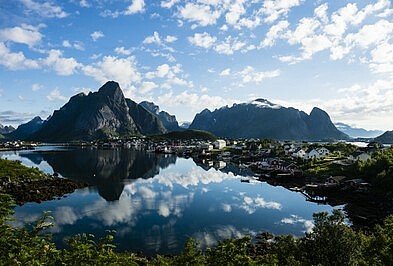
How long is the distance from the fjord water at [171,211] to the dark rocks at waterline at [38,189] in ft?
7.84

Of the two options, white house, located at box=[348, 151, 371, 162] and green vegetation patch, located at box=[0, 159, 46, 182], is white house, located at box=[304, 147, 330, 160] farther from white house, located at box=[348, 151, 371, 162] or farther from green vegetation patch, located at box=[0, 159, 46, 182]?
green vegetation patch, located at box=[0, 159, 46, 182]

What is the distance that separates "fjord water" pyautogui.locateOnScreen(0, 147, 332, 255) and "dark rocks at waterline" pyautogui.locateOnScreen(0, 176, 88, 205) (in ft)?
7.84

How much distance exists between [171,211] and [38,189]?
93.2ft

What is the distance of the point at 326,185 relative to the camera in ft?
221

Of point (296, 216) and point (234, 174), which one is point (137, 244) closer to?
point (296, 216)

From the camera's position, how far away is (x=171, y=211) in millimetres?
51062

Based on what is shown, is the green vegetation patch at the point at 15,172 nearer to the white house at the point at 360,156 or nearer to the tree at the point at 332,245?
the tree at the point at 332,245

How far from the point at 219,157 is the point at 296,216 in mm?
98074

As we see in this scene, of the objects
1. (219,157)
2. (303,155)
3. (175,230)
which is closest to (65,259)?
(175,230)

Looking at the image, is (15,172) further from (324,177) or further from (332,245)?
(324,177)

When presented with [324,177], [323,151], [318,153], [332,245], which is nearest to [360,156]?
[324,177]

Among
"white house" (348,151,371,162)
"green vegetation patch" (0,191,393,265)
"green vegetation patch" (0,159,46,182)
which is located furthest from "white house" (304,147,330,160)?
"green vegetation patch" (0,191,393,265)

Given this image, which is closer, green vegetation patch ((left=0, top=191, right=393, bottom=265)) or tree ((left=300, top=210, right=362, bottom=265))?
green vegetation patch ((left=0, top=191, right=393, bottom=265))

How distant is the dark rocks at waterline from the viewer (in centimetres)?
5511
